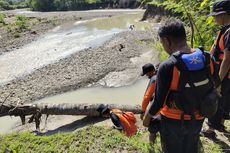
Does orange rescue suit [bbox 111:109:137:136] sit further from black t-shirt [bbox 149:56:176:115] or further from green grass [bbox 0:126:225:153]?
black t-shirt [bbox 149:56:176:115]

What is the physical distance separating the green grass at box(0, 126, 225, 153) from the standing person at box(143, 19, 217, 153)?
1.66 meters

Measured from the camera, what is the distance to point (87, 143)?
20.1 feet

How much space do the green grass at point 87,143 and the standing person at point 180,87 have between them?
1.66m

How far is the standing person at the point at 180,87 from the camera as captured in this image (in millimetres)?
3303

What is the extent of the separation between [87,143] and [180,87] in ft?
10.9

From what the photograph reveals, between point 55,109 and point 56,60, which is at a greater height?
point 55,109

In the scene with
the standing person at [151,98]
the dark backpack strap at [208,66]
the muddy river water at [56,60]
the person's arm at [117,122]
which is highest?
the dark backpack strap at [208,66]

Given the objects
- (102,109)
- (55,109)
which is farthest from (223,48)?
(55,109)

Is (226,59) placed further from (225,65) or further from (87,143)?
(87,143)

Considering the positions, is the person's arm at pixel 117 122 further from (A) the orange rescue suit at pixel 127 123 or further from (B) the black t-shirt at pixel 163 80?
(B) the black t-shirt at pixel 163 80

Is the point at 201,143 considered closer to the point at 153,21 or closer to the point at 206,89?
the point at 206,89

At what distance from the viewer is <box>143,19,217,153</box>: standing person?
3.30m

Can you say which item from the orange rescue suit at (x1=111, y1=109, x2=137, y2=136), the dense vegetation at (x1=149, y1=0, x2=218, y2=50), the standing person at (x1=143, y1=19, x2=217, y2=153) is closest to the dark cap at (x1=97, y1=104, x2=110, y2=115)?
the orange rescue suit at (x1=111, y1=109, x2=137, y2=136)

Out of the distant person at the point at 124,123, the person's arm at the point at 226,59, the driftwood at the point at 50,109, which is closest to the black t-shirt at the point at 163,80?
the person's arm at the point at 226,59
